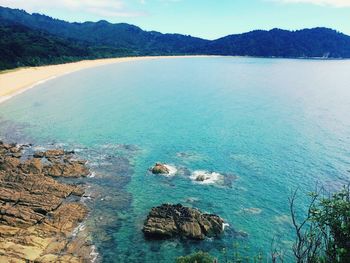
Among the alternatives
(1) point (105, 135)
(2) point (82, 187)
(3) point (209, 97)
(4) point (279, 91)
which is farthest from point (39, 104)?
(4) point (279, 91)

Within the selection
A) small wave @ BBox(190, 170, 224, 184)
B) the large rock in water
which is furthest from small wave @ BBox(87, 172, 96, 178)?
the large rock in water

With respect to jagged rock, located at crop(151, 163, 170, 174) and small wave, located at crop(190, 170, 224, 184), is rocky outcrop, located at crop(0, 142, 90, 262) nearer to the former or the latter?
jagged rock, located at crop(151, 163, 170, 174)

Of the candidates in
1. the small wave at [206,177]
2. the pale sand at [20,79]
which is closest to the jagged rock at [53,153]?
the small wave at [206,177]

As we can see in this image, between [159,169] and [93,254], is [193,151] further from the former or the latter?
[93,254]

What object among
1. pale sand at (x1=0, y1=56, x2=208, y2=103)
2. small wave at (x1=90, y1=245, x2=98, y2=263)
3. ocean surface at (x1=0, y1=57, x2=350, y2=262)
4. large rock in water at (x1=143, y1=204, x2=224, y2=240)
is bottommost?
pale sand at (x1=0, y1=56, x2=208, y2=103)

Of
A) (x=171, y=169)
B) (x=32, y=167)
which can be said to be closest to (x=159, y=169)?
(x=171, y=169)

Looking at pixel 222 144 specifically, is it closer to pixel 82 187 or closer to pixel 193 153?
pixel 193 153

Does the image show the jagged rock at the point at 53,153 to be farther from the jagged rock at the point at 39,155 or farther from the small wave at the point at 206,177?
the small wave at the point at 206,177
